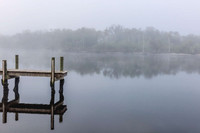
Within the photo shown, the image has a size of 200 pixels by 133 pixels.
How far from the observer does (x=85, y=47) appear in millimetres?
177125

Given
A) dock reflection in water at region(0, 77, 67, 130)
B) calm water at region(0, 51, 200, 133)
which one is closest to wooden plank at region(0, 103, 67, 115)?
dock reflection in water at region(0, 77, 67, 130)

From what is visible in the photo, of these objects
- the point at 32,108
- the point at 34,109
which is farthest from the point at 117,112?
the point at 32,108

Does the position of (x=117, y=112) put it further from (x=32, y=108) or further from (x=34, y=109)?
(x=32, y=108)

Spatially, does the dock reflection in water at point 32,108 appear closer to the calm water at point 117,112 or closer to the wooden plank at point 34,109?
the wooden plank at point 34,109

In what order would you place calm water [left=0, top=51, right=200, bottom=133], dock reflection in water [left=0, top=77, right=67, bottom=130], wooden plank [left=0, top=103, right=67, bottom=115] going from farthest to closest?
wooden plank [left=0, top=103, right=67, bottom=115], dock reflection in water [left=0, top=77, right=67, bottom=130], calm water [left=0, top=51, right=200, bottom=133]

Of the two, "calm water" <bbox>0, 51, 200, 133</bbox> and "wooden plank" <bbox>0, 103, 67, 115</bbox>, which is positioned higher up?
"wooden plank" <bbox>0, 103, 67, 115</bbox>

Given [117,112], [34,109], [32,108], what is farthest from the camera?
[117,112]

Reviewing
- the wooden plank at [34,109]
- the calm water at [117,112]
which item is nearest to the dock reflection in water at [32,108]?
the wooden plank at [34,109]

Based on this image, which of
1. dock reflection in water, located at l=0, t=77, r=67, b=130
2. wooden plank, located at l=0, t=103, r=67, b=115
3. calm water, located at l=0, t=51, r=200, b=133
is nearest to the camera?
calm water, located at l=0, t=51, r=200, b=133

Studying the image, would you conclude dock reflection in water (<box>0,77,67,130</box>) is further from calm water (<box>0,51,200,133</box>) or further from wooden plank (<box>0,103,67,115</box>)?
calm water (<box>0,51,200,133</box>)

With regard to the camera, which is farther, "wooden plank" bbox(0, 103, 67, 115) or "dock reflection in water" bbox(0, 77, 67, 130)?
"wooden plank" bbox(0, 103, 67, 115)

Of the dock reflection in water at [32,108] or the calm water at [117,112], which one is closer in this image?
the calm water at [117,112]

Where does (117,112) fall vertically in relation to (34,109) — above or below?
below

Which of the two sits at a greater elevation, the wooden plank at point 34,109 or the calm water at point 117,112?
the wooden plank at point 34,109
